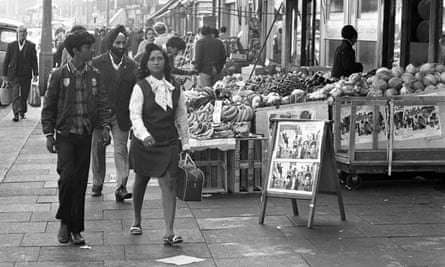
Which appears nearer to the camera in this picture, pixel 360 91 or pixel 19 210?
pixel 19 210

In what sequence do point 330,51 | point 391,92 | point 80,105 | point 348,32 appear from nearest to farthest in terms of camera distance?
point 80,105 → point 391,92 → point 348,32 → point 330,51

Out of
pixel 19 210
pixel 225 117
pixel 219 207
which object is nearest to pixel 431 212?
pixel 219 207

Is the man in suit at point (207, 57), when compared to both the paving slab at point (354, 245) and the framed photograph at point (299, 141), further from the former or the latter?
the paving slab at point (354, 245)

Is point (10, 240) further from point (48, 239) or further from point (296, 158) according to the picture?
point (296, 158)

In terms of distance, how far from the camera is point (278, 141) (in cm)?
847

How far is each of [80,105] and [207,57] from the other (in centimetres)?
932

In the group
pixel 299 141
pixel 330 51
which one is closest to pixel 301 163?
pixel 299 141

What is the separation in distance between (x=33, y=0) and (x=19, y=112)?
137847 millimetres

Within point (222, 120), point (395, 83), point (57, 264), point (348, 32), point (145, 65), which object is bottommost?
point (57, 264)

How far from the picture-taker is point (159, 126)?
24.7 ft

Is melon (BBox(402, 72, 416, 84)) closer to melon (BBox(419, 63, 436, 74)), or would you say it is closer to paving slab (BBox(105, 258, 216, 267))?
melon (BBox(419, 63, 436, 74))

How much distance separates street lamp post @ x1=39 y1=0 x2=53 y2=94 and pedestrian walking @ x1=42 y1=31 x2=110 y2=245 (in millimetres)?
15777

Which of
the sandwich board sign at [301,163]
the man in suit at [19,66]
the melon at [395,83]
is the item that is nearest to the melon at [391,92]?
the melon at [395,83]

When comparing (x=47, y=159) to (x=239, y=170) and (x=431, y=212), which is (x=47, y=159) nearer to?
(x=239, y=170)
